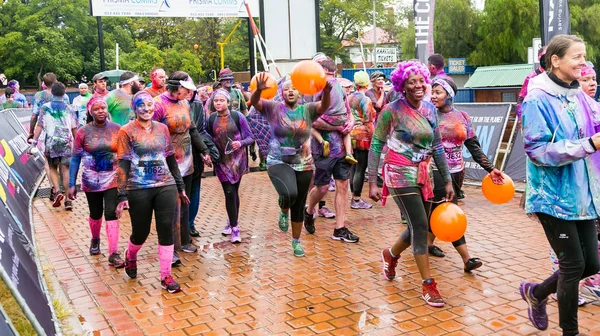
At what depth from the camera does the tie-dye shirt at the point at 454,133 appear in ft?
20.7

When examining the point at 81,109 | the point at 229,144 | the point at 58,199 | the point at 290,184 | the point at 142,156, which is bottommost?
the point at 58,199

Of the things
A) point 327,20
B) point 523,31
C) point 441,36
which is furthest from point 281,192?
point 327,20

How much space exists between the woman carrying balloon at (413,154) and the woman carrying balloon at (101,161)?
9.80 feet

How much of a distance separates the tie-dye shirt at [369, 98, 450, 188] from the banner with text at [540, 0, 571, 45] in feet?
30.4

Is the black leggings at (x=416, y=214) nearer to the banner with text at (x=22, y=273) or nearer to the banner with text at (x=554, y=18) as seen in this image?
the banner with text at (x=22, y=273)

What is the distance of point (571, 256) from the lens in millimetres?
3850

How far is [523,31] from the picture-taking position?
3800cm

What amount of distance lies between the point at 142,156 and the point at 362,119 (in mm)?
4280

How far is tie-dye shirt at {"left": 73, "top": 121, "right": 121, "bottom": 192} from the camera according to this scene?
655 centimetres

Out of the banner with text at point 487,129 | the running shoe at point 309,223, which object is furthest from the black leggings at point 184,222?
the banner with text at point 487,129

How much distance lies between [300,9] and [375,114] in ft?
19.7

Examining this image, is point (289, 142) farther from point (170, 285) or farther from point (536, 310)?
point (536, 310)

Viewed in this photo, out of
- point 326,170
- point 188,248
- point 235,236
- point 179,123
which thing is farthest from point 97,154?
point 326,170

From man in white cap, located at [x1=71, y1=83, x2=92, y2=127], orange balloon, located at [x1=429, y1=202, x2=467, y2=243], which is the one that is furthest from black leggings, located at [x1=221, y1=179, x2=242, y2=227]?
man in white cap, located at [x1=71, y1=83, x2=92, y2=127]
